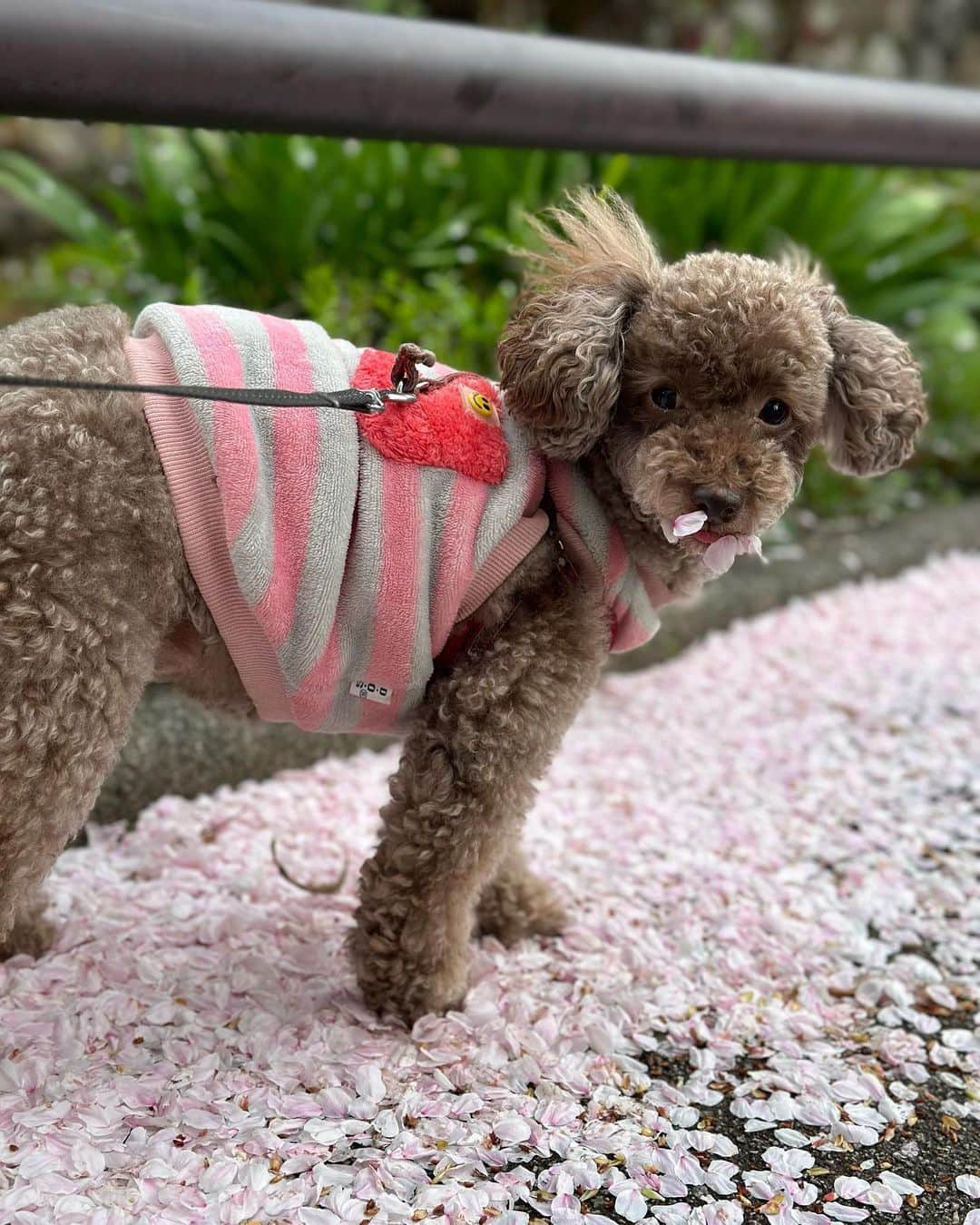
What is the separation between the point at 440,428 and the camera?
5.86 ft

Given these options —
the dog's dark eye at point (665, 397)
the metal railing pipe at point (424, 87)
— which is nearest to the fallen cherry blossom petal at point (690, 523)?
the dog's dark eye at point (665, 397)

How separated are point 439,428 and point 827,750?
6.48ft

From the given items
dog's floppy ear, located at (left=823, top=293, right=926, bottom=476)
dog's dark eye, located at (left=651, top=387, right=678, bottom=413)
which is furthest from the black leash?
dog's floppy ear, located at (left=823, top=293, right=926, bottom=476)

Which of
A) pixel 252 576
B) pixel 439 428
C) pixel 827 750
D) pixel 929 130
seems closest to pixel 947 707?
pixel 827 750

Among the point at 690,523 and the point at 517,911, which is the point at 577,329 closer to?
the point at 690,523

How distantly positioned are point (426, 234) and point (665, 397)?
269 cm

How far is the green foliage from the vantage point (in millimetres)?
3809

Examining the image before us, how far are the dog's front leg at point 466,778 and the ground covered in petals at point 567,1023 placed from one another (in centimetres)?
17

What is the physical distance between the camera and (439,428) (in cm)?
178

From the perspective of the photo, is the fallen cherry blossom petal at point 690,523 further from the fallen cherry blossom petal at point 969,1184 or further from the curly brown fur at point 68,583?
the fallen cherry blossom petal at point 969,1184

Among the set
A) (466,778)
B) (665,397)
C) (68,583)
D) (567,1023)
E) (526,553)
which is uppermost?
(665,397)

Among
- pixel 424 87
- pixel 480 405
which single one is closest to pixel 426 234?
pixel 424 87

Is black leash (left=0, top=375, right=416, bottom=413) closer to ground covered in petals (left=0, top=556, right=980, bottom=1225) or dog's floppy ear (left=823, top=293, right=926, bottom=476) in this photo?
dog's floppy ear (left=823, top=293, right=926, bottom=476)

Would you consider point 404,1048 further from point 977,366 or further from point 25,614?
point 977,366
